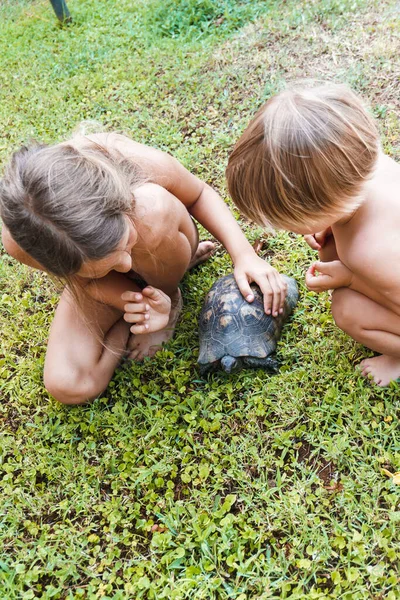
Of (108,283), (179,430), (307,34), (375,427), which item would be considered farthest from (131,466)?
(307,34)

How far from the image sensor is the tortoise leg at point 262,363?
2236mm

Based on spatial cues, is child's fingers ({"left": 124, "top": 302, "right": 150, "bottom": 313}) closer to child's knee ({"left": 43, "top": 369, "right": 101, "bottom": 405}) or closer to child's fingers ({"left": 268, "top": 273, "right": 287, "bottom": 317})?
child's knee ({"left": 43, "top": 369, "right": 101, "bottom": 405})

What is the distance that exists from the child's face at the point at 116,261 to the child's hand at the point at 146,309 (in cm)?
26

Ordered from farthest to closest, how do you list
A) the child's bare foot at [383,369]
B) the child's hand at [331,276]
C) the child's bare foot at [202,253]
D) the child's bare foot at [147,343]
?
the child's bare foot at [202,253], the child's bare foot at [147,343], the child's bare foot at [383,369], the child's hand at [331,276]

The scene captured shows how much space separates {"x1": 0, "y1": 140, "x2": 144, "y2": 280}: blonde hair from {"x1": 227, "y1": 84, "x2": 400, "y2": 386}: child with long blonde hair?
413 millimetres

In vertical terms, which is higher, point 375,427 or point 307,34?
point 307,34

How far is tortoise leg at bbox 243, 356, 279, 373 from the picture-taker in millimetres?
2236

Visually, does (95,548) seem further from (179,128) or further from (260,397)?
(179,128)

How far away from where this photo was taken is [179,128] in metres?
3.70

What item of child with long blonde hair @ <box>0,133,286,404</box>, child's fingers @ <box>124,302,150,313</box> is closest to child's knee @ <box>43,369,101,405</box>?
child with long blonde hair @ <box>0,133,286,404</box>

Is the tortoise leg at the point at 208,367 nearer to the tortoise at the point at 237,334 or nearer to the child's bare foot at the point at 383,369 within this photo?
the tortoise at the point at 237,334

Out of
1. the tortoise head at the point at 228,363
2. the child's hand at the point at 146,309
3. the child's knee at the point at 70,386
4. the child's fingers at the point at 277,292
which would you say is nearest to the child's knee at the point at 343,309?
the child's fingers at the point at 277,292

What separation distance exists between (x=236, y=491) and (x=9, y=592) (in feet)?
2.75

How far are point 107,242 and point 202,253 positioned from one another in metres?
1.05
